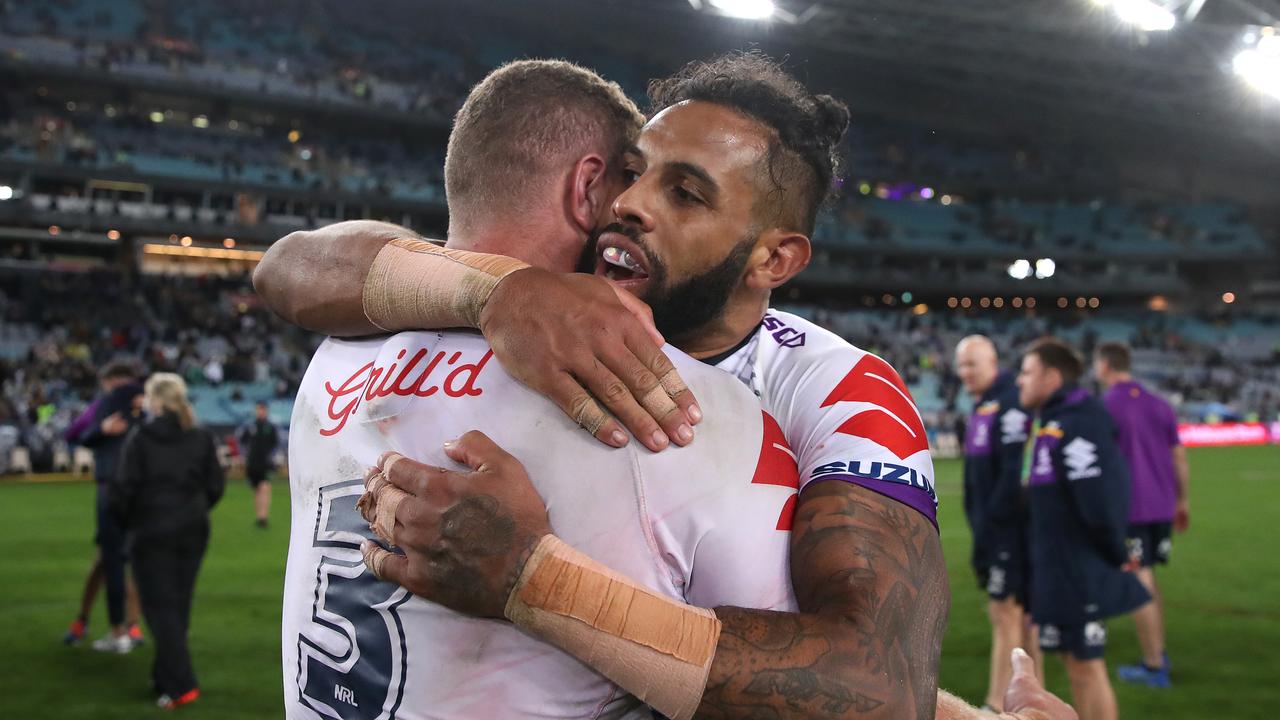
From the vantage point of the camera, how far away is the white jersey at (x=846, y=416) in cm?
185

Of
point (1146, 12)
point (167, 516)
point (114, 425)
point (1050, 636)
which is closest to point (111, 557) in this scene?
point (114, 425)

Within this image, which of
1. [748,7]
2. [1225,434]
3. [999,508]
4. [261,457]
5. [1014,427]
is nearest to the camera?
[999,508]

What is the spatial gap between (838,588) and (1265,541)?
15.8 metres

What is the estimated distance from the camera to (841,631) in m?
1.63

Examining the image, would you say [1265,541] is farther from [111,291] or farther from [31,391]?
[111,291]

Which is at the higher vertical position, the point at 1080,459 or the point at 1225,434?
the point at 1080,459

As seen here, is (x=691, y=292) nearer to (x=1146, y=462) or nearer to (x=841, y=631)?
(x=841, y=631)

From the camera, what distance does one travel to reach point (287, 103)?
1666 inches

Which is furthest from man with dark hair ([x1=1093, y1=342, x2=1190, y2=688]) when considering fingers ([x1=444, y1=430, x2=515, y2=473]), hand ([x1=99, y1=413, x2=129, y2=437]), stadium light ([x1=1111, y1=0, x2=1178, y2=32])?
stadium light ([x1=1111, y1=0, x2=1178, y2=32])

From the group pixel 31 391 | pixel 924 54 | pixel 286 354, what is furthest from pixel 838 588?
pixel 924 54

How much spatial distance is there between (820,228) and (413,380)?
36093 mm

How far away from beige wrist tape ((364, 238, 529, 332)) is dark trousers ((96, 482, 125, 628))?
24.3 ft

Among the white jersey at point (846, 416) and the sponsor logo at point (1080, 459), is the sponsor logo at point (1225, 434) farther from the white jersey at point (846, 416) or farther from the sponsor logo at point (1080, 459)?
the white jersey at point (846, 416)

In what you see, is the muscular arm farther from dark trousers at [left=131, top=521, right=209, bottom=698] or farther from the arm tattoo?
dark trousers at [left=131, top=521, right=209, bottom=698]
